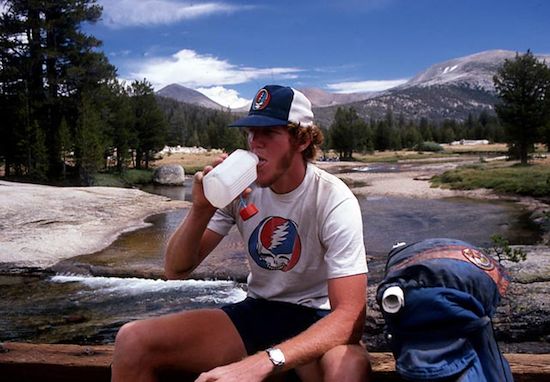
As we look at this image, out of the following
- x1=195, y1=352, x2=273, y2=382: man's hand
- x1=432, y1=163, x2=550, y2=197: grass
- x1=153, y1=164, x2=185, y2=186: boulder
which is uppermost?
x1=195, y1=352, x2=273, y2=382: man's hand

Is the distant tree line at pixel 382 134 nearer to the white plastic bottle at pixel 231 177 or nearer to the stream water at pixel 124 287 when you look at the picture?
the stream water at pixel 124 287

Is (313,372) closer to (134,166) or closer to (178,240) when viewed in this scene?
(178,240)

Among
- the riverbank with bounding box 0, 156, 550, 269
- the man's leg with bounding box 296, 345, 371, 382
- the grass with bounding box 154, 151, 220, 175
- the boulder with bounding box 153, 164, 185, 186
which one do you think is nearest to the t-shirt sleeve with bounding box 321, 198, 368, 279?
the man's leg with bounding box 296, 345, 371, 382

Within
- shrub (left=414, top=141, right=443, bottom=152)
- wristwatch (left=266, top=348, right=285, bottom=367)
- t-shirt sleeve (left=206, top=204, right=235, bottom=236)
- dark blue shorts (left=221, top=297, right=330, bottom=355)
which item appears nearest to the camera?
wristwatch (left=266, top=348, right=285, bottom=367)

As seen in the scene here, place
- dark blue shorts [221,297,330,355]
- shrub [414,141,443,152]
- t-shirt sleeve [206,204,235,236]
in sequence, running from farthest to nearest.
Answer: shrub [414,141,443,152] < t-shirt sleeve [206,204,235,236] < dark blue shorts [221,297,330,355]

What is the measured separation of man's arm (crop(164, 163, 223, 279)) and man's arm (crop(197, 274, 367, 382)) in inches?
29.6

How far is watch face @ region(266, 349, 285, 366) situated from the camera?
205cm

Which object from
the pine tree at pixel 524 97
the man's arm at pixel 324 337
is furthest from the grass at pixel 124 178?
the man's arm at pixel 324 337

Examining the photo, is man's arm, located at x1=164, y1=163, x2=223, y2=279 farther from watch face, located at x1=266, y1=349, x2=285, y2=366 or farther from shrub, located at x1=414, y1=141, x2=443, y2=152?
shrub, located at x1=414, y1=141, x2=443, y2=152

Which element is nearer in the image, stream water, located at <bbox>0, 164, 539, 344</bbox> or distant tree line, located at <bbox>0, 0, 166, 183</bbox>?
stream water, located at <bbox>0, 164, 539, 344</bbox>

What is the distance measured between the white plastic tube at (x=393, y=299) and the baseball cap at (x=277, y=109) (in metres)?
1.00

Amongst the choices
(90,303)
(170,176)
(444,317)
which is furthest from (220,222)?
(170,176)

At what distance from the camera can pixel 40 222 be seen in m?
16.3

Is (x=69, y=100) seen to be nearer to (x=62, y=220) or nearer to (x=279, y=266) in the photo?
(x=62, y=220)
